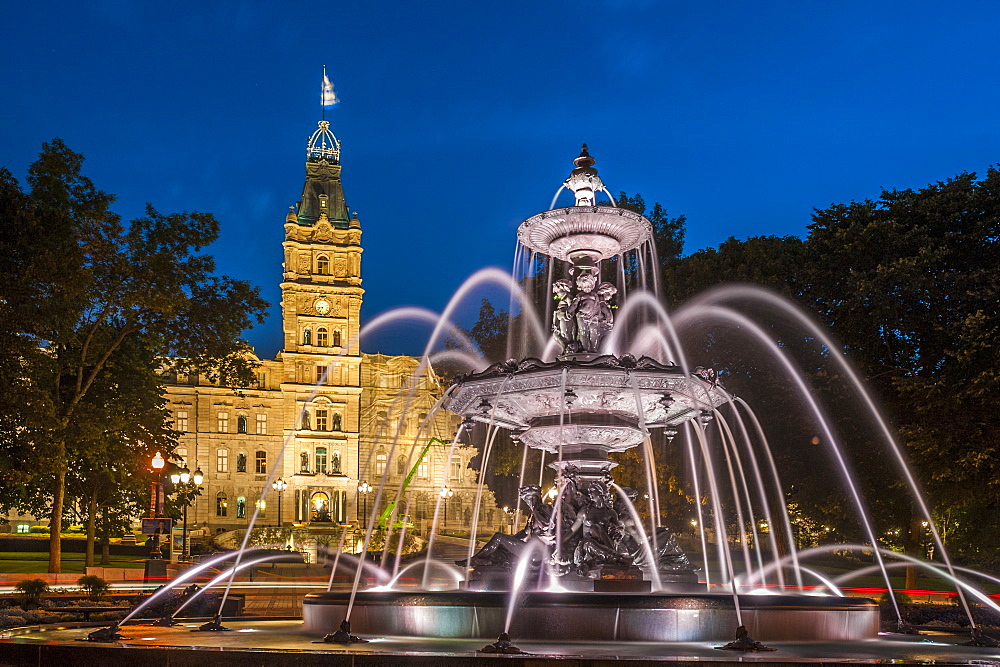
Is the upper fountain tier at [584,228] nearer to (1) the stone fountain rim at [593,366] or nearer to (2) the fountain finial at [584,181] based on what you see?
(2) the fountain finial at [584,181]

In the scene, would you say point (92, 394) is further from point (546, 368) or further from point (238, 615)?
point (546, 368)

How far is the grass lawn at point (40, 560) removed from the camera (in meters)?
38.8

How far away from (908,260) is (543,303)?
12548mm

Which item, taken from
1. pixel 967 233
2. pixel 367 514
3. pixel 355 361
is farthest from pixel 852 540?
pixel 355 361

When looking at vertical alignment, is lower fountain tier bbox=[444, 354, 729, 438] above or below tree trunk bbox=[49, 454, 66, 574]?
above

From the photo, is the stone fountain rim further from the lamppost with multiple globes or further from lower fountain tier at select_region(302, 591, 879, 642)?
the lamppost with multiple globes

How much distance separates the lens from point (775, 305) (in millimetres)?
24781

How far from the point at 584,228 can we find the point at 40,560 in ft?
132

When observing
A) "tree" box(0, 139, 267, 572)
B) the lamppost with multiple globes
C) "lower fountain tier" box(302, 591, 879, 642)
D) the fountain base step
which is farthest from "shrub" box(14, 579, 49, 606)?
the fountain base step

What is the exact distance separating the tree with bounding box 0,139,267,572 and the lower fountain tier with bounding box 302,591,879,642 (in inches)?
603

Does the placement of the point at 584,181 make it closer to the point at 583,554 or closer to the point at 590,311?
the point at 590,311

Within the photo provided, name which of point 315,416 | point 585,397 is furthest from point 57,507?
point 315,416

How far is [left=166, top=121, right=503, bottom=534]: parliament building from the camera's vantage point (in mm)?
75125

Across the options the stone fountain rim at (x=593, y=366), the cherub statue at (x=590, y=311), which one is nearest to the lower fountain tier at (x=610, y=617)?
the stone fountain rim at (x=593, y=366)
